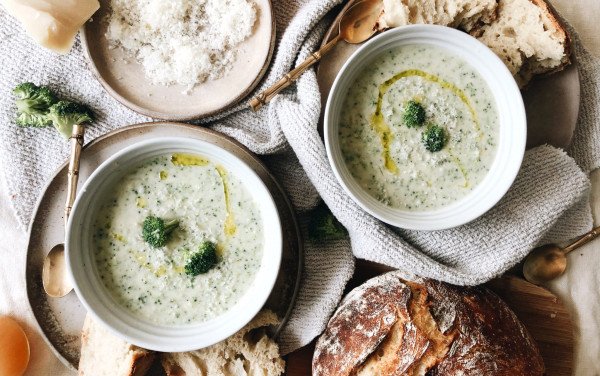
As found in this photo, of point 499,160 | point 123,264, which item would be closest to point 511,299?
point 499,160

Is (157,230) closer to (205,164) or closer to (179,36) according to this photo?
(205,164)

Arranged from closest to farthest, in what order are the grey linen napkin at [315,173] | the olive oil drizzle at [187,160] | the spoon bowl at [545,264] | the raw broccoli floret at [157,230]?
the raw broccoli floret at [157,230]
the olive oil drizzle at [187,160]
the grey linen napkin at [315,173]
the spoon bowl at [545,264]

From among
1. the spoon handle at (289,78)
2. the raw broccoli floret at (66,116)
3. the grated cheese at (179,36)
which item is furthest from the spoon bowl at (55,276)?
the spoon handle at (289,78)

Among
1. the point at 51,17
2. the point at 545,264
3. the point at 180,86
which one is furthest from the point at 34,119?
the point at 545,264

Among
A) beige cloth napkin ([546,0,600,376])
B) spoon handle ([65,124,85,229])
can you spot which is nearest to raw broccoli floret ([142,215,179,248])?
spoon handle ([65,124,85,229])

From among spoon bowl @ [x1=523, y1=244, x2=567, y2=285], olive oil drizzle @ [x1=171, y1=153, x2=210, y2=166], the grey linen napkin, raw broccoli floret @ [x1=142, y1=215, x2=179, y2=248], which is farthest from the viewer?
spoon bowl @ [x1=523, y1=244, x2=567, y2=285]

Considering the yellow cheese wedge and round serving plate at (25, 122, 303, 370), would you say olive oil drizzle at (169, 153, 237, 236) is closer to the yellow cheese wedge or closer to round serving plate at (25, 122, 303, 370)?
round serving plate at (25, 122, 303, 370)

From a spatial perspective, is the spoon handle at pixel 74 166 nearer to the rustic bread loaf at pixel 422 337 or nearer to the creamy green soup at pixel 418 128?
the creamy green soup at pixel 418 128
